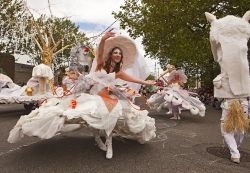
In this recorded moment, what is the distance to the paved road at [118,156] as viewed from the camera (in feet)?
16.1

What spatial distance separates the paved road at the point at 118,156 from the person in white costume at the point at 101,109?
11.6 inches

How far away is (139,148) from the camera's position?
6.21 metres

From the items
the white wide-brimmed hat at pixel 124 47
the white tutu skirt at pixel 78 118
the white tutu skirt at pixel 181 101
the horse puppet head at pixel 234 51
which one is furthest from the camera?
the white tutu skirt at pixel 181 101

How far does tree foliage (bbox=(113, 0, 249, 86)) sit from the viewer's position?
18.5 metres

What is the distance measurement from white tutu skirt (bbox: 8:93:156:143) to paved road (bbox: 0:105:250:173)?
1.31ft

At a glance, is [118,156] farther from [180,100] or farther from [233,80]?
[180,100]

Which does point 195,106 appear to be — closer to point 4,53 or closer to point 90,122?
point 90,122

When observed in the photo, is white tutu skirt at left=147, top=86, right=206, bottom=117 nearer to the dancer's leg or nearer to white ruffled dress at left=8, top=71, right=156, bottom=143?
white ruffled dress at left=8, top=71, right=156, bottom=143

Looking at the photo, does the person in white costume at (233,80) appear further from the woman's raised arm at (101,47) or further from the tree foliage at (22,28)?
the tree foliage at (22,28)

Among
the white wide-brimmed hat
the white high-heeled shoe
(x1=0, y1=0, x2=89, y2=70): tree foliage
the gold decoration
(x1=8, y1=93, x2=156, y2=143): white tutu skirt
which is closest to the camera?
(x1=8, y1=93, x2=156, y2=143): white tutu skirt

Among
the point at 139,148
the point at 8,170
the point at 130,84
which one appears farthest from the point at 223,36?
the point at 8,170

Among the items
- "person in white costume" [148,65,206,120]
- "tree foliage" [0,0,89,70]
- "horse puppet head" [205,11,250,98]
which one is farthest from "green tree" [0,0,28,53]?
"horse puppet head" [205,11,250,98]

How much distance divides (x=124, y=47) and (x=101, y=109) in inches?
69.0

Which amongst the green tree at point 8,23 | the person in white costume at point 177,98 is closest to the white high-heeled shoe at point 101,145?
the person in white costume at point 177,98
